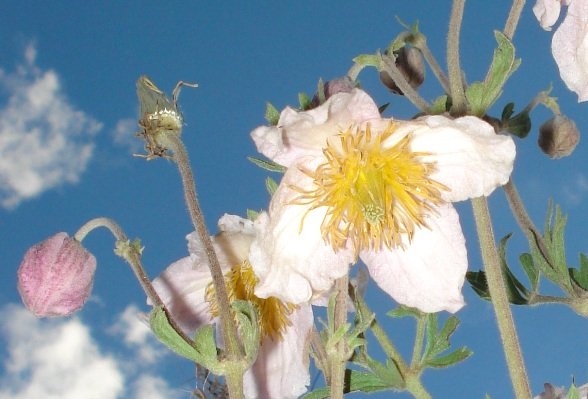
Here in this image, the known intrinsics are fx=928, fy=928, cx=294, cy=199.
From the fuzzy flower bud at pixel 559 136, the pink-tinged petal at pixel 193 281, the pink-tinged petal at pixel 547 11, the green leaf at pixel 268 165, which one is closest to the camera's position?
the green leaf at pixel 268 165

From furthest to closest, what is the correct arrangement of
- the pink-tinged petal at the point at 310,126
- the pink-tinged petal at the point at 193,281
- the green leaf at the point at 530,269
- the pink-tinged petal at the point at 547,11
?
the green leaf at the point at 530,269 < the pink-tinged petal at the point at 193,281 < the pink-tinged petal at the point at 547,11 < the pink-tinged petal at the point at 310,126

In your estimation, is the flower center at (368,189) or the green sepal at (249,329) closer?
the green sepal at (249,329)

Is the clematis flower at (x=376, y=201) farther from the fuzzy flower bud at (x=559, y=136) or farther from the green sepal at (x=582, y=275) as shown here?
the fuzzy flower bud at (x=559, y=136)

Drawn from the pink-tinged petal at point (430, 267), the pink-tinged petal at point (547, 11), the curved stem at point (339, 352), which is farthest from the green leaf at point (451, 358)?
the pink-tinged petal at point (547, 11)

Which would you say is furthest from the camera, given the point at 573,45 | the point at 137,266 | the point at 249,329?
the point at 573,45

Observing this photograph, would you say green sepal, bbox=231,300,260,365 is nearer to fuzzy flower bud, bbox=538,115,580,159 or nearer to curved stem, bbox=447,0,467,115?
curved stem, bbox=447,0,467,115

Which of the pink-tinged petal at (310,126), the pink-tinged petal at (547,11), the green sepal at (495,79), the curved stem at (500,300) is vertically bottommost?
the curved stem at (500,300)

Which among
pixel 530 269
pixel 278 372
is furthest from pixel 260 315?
pixel 530 269

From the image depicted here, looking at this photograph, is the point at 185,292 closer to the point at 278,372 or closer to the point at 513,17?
the point at 278,372
